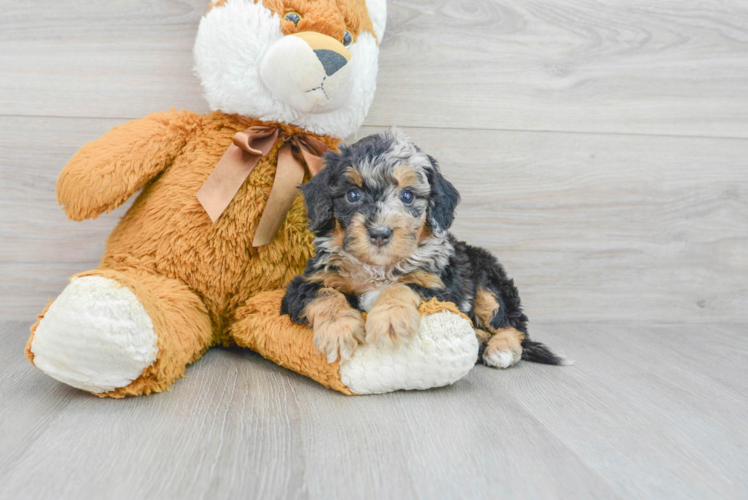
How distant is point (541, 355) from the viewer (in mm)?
1843

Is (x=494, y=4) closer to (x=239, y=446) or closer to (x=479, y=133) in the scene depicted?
(x=479, y=133)

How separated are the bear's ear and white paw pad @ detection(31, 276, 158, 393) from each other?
46.7 inches

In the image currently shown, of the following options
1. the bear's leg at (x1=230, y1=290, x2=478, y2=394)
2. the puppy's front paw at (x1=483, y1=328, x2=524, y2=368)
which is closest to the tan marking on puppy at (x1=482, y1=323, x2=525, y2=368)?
the puppy's front paw at (x1=483, y1=328, x2=524, y2=368)

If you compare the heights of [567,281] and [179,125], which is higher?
[179,125]

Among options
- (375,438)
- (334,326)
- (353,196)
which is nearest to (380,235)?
(353,196)

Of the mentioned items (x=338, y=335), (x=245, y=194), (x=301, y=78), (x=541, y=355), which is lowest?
(x=541, y=355)

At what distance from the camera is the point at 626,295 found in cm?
241

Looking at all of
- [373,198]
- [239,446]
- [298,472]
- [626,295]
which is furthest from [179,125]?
[626,295]

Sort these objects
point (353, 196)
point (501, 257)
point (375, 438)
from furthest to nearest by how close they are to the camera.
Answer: point (501, 257), point (353, 196), point (375, 438)

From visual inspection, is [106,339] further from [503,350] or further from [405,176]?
[503,350]

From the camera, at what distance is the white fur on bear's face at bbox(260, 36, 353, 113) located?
1532 mm

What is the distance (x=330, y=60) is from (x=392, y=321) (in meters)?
0.78

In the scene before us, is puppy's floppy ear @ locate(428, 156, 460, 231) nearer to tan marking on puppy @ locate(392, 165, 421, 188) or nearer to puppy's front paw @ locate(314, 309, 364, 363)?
tan marking on puppy @ locate(392, 165, 421, 188)

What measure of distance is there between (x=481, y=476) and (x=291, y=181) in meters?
1.04
